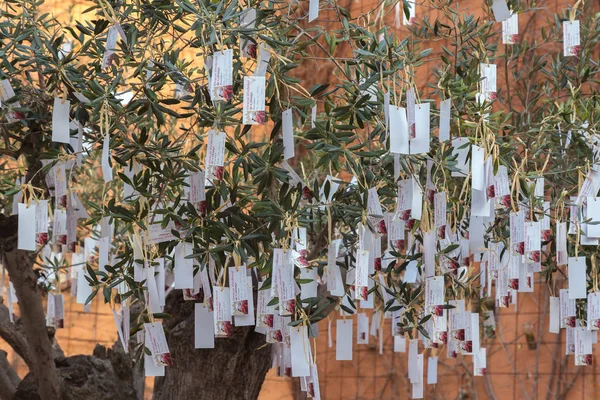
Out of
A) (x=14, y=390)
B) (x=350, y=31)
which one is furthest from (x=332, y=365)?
(x=350, y=31)

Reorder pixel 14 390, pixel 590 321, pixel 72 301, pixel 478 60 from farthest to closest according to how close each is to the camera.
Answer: pixel 72 301
pixel 14 390
pixel 478 60
pixel 590 321

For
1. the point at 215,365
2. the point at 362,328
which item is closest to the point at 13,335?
the point at 215,365

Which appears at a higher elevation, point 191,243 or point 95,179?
point 95,179

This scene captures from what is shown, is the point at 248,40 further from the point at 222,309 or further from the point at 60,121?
the point at 222,309

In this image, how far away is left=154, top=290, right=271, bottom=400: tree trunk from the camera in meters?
3.29

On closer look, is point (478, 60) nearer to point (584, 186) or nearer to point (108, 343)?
point (584, 186)

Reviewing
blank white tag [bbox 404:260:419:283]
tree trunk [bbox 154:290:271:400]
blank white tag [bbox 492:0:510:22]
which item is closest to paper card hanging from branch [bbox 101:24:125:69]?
blank white tag [bbox 492:0:510:22]

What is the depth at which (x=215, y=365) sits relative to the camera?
3301mm

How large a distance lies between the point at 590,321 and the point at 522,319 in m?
2.58

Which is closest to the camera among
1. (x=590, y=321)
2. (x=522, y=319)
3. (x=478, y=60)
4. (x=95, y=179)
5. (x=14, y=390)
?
(x=590, y=321)

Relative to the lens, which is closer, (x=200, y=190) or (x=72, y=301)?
(x=200, y=190)

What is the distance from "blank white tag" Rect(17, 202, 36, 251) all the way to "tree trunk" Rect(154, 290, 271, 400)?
1012mm

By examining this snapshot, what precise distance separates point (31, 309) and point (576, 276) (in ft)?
6.51

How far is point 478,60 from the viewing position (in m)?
3.22
